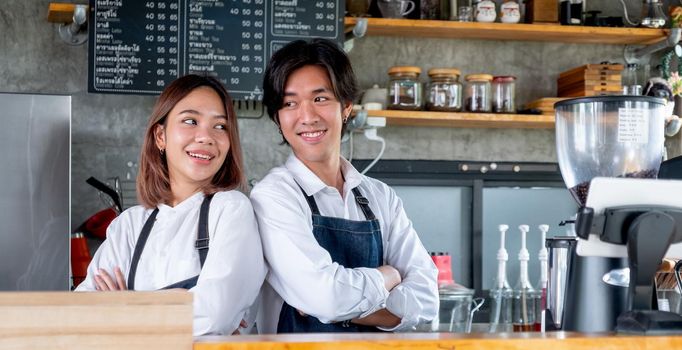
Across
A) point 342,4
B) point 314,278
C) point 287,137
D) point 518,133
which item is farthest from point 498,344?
point 518,133

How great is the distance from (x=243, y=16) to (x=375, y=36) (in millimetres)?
637

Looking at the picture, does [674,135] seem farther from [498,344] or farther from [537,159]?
[498,344]

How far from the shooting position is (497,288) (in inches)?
153

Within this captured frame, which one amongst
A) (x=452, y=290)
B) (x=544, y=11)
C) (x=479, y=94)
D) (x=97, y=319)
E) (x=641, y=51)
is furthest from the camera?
(x=641, y=51)

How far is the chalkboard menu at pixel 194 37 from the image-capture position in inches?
158

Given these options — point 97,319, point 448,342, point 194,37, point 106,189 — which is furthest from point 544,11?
point 97,319

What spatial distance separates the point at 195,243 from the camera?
1978 mm

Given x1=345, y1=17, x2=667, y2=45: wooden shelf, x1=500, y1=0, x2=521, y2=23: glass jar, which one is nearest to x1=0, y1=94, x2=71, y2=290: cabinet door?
x1=345, y1=17, x2=667, y2=45: wooden shelf

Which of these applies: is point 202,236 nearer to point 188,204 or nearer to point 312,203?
point 188,204

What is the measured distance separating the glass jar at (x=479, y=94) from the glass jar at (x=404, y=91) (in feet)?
0.76

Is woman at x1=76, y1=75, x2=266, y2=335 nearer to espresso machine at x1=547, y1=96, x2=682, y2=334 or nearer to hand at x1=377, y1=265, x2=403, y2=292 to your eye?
hand at x1=377, y1=265, x2=403, y2=292

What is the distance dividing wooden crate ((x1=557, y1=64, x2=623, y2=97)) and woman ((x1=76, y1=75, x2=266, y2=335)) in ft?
8.18

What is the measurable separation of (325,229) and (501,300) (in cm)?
199

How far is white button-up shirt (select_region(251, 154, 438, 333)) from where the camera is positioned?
195cm
